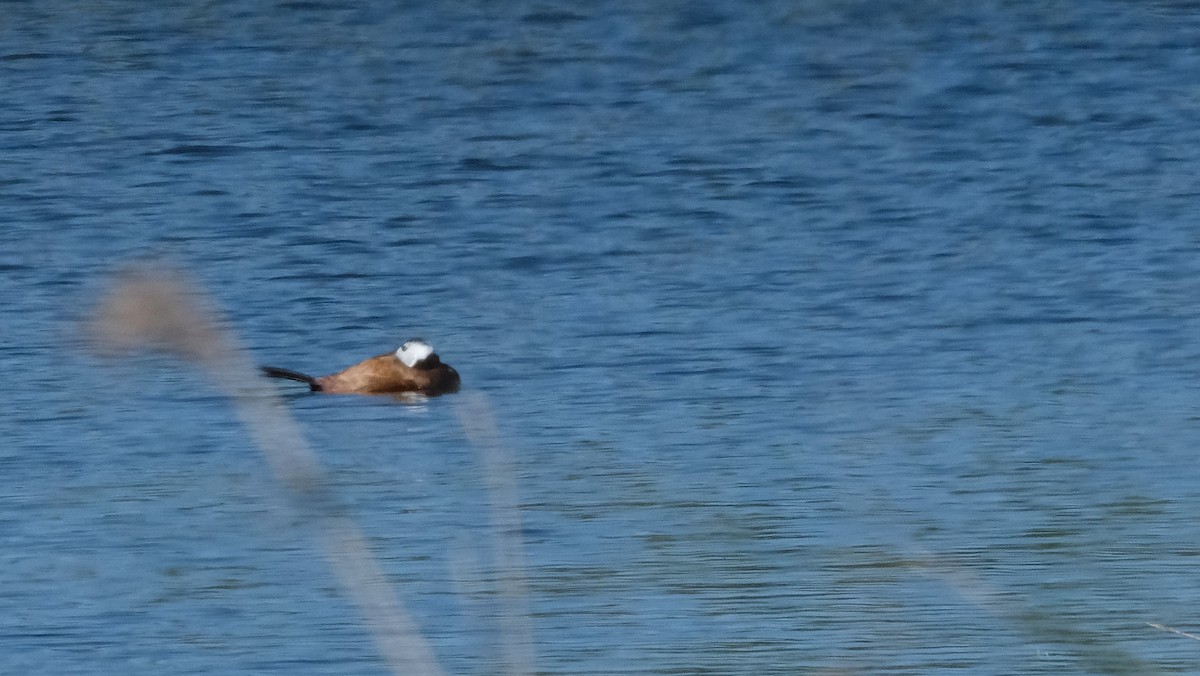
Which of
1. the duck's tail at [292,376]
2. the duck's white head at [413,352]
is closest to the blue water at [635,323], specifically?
the duck's tail at [292,376]

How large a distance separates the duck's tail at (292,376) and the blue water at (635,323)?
0.25 ft

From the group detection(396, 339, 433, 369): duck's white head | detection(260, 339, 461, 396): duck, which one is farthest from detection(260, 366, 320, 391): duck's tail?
detection(396, 339, 433, 369): duck's white head

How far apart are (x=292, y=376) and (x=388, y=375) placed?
349 mm

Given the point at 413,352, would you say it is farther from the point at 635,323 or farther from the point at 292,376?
the point at 635,323

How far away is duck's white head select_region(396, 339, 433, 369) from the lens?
8406mm

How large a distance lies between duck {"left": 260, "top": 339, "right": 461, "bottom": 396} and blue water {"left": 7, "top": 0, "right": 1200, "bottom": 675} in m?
0.09

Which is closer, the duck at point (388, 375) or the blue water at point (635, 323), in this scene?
the blue water at point (635, 323)

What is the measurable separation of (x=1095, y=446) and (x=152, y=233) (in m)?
5.56

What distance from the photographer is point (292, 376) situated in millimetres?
8344

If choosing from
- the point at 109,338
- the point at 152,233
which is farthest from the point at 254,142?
the point at 109,338

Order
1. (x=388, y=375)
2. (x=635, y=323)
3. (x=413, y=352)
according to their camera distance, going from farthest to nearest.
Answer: (x=635, y=323) < (x=413, y=352) < (x=388, y=375)

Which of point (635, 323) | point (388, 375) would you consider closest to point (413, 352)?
point (388, 375)

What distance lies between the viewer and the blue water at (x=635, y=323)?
5461mm

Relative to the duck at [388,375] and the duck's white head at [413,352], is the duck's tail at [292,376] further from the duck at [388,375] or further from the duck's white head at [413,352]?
the duck's white head at [413,352]
